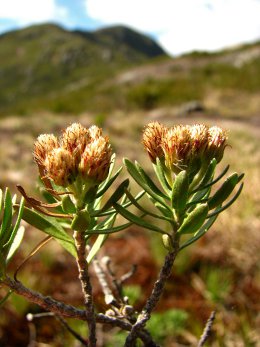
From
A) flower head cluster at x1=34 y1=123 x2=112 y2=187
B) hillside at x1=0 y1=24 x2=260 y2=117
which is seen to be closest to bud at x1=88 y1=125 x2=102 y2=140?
flower head cluster at x1=34 y1=123 x2=112 y2=187

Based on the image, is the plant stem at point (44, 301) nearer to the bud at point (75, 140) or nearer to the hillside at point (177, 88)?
the bud at point (75, 140)

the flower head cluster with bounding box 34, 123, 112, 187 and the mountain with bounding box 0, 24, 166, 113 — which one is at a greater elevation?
the mountain with bounding box 0, 24, 166, 113

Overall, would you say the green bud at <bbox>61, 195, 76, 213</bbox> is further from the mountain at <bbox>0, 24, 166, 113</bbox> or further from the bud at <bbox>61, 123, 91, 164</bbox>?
the mountain at <bbox>0, 24, 166, 113</bbox>

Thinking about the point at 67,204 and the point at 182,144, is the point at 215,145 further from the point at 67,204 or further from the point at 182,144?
the point at 67,204

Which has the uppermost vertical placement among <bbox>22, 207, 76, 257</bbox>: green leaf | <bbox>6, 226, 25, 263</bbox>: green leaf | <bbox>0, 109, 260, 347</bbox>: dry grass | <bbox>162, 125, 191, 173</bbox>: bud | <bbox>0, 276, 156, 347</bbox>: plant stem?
<bbox>162, 125, 191, 173</bbox>: bud

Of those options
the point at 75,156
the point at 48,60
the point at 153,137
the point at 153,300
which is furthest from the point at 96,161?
the point at 48,60

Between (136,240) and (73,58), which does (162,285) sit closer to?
(136,240)
